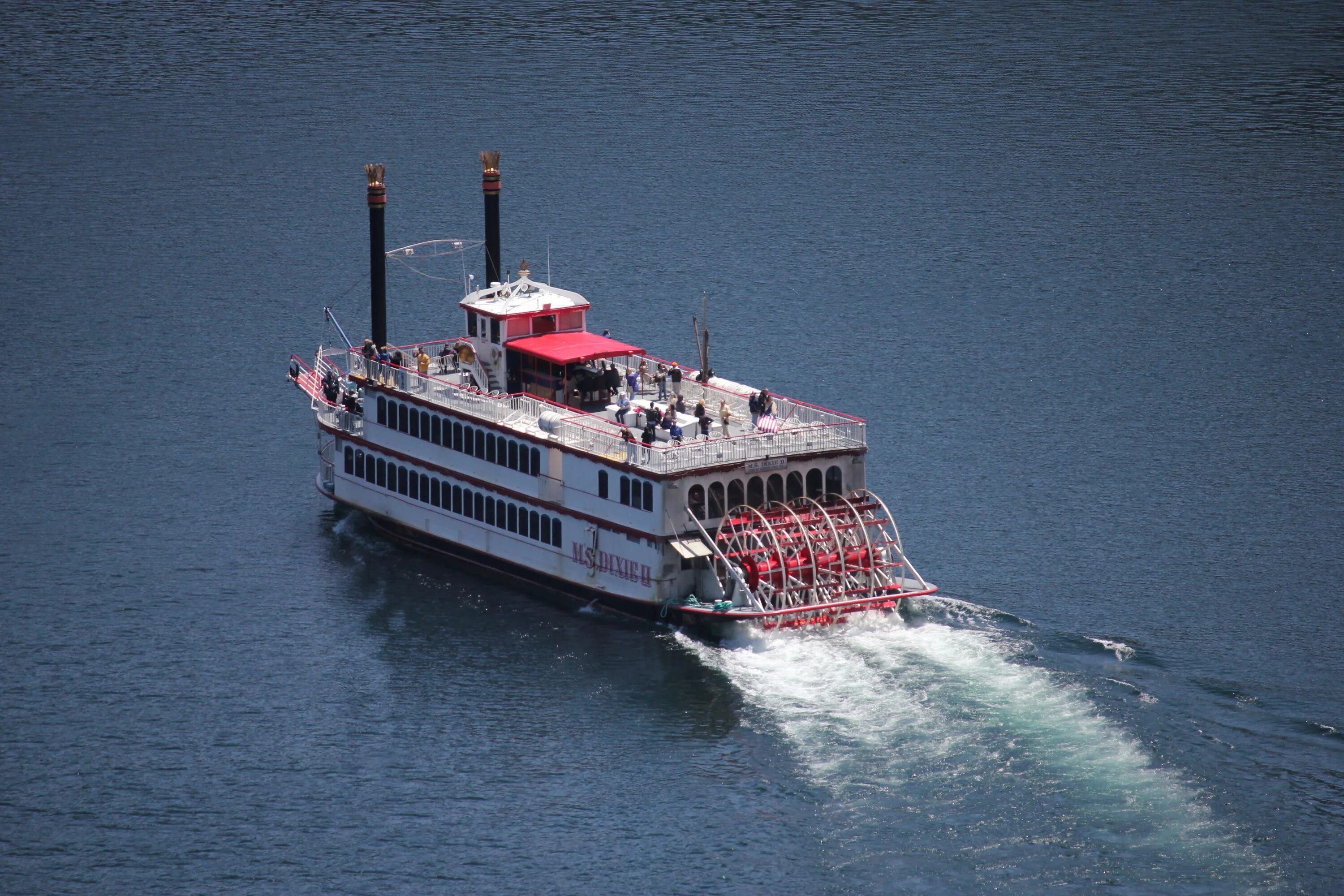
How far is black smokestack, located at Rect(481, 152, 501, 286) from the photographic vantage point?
98.4 metres

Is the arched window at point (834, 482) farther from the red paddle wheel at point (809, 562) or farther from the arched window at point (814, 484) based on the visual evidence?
the red paddle wheel at point (809, 562)

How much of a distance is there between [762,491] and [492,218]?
2077 cm

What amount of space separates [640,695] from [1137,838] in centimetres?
1884

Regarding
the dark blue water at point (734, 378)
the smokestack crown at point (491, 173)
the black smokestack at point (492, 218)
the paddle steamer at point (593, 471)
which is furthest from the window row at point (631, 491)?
the smokestack crown at point (491, 173)

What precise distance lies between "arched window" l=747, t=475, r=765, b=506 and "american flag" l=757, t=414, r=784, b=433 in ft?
8.26

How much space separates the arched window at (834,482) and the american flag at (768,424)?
249 centimetres

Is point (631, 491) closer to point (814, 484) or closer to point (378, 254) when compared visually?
point (814, 484)

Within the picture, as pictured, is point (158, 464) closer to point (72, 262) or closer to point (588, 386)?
point (588, 386)

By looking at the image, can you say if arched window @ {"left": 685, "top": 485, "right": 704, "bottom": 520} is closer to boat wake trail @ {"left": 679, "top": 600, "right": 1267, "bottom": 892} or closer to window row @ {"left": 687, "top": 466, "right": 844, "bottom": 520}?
window row @ {"left": 687, "top": 466, "right": 844, "bottom": 520}

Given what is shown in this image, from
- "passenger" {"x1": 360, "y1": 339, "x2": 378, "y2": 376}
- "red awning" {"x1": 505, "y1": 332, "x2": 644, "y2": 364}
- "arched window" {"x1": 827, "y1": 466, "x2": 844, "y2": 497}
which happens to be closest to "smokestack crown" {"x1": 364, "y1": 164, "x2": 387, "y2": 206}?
"passenger" {"x1": 360, "y1": 339, "x2": 378, "y2": 376}

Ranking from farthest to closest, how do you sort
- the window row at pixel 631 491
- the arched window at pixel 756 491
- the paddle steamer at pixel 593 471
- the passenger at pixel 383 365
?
the passenger at pixel 383 365
the arched window at pixel 756 491
the window row at pixel 631 491
the paddle steamer at pixel 593 471

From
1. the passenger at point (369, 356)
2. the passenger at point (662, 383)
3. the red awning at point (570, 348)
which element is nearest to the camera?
the red awning at point (570, 348)

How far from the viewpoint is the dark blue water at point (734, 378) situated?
69875 millimetres

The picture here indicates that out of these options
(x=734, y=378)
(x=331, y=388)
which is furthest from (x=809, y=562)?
(x=734, y=378)
